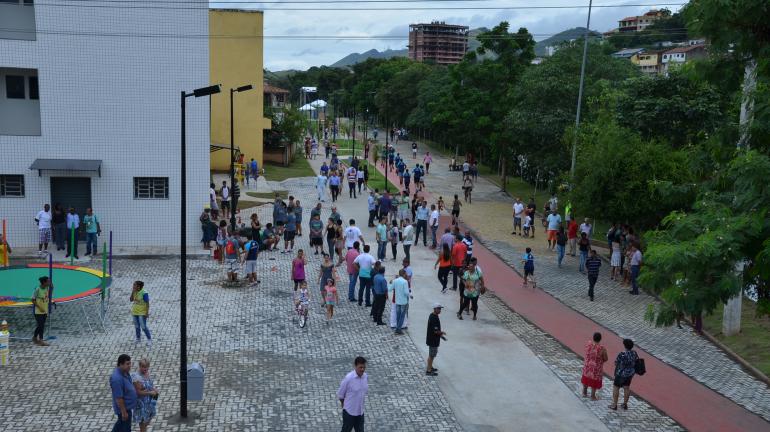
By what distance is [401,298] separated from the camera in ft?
56.5

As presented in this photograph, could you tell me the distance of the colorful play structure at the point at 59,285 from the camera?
16.3 metres

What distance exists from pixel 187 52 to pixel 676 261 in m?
18.7

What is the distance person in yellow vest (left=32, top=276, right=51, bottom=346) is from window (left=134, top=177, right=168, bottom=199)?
30.7 ft

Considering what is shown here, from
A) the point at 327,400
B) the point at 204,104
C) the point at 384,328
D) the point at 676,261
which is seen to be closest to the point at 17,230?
the point at 204,104

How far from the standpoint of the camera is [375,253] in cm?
2558

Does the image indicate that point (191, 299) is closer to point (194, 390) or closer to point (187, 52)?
point (194, 390)

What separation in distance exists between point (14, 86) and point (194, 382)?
53.8 feet

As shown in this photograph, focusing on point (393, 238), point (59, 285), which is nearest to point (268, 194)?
point (393, 238)

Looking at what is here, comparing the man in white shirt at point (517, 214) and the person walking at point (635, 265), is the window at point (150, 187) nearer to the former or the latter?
the man in white shirt at point (517, 214)

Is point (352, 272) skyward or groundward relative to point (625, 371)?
skyward

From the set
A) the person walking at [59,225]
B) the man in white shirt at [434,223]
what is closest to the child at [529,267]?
the man in white shirt at [434,223]

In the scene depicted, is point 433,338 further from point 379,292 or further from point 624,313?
point 624,313

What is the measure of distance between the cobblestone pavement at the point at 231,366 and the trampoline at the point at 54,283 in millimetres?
626

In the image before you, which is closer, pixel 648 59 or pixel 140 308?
pixel 140 308
